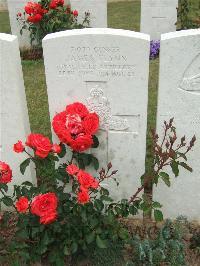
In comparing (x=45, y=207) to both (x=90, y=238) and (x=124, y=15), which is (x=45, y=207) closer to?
(x=90, y=238)

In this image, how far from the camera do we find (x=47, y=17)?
24.4 ft

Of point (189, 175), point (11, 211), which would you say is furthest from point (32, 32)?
point (189, 175)

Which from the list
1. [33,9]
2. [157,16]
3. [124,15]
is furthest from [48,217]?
[124,15]

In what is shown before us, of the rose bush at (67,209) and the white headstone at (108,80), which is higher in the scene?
the white headstone at (108,80)

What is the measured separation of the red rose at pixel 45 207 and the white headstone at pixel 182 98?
1.04 meters

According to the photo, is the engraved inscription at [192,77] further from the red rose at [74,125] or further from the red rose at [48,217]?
the red rose at [48,217]

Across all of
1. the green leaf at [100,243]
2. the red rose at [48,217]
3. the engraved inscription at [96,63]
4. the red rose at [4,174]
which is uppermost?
the engraved inscription at [96,63]

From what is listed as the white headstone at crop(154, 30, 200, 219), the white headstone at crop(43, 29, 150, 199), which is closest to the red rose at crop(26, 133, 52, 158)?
the white headstone at crop(43, 29, 150, 199)

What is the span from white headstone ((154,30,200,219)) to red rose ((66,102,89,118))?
0.56 metres

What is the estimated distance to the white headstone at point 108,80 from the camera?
2.79 metres

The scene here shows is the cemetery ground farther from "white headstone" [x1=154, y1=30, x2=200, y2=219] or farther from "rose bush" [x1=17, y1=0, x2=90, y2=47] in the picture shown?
"rose bush" [x1=17, y1=0, x2=90, y2=47]

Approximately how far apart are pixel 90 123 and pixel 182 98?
693 millimetres

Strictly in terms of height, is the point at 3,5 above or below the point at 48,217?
above

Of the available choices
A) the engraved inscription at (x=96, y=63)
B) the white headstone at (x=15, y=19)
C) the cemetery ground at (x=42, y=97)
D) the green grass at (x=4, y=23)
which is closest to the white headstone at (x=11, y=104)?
the engraved inscription at (x=96, y=63)
